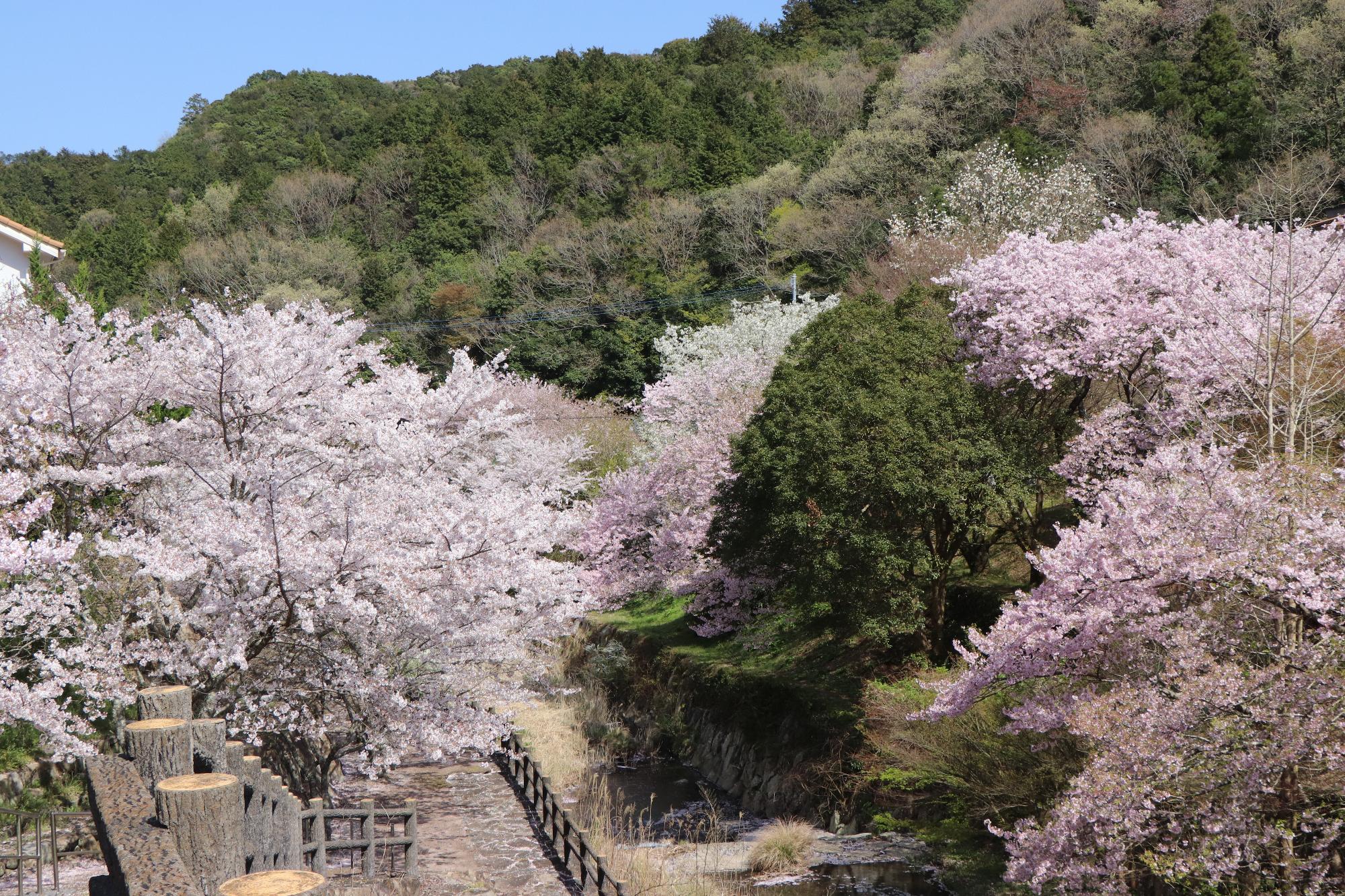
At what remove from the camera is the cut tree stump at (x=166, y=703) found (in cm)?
383

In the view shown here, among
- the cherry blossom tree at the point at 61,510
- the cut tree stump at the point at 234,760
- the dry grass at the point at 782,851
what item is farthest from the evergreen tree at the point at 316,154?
the cut tree stump at the point at 234,760

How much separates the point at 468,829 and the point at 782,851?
3.90 meters

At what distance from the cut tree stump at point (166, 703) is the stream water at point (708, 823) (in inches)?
345

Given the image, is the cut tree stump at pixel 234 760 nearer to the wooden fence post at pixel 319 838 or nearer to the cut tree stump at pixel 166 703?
the cut tree stump at pixel 166 703

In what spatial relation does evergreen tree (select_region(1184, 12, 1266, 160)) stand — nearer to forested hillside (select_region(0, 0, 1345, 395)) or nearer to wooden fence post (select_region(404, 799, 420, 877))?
A: forested hillside (select_region(0, 0, 1345, 395))

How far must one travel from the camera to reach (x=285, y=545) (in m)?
9.26

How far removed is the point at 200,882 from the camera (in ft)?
7.48

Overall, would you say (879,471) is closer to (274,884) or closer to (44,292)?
(274,884)

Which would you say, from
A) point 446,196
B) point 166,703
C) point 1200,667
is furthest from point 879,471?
point 446,196

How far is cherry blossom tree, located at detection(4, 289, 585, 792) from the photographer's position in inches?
375

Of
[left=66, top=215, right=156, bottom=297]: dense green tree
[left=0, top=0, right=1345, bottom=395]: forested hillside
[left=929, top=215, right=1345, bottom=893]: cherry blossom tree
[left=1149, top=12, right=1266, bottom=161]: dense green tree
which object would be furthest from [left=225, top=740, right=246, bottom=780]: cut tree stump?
[left=66, top=215, right=156, bottom=297]: dense green tree

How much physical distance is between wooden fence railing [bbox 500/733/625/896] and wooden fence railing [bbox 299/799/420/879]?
1600 millimetres

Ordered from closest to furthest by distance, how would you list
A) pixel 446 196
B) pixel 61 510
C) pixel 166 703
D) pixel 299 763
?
pixel 166 703, pixel 61 510, pixel 299 763, pixel 446 196

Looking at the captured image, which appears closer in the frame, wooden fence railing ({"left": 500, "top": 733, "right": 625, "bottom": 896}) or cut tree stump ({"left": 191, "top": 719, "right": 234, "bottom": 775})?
cut tree stump ({"left": 191, "top": 719, "right": 234, "bottom": 775})
